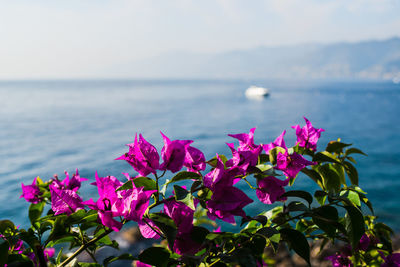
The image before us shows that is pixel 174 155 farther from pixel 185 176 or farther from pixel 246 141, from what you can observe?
pixel 246 141

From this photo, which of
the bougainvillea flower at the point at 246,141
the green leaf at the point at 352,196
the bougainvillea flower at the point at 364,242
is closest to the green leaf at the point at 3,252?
the bougainvillea flower at the point at 246,141

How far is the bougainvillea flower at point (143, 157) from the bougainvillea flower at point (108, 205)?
0.14 feet

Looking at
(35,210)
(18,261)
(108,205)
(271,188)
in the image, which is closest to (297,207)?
(271,188)

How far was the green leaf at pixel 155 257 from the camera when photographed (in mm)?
436

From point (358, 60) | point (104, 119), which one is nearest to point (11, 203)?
point (104, 119)

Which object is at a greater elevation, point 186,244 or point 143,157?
point 143,157

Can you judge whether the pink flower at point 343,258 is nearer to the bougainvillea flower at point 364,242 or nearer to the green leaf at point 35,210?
the bougainvillea flower at point 364,242

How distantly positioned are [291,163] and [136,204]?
230 millimetres

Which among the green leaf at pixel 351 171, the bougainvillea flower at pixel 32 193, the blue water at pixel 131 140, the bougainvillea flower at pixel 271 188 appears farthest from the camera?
the blue water at pixel 131 140

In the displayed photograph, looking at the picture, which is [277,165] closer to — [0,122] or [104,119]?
[104,119]

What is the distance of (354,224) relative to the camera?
A: 0.45 m

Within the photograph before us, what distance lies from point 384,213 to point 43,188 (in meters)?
A: 3.66

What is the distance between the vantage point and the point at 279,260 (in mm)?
2100

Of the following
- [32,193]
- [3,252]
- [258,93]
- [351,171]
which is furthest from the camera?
[258,93]
